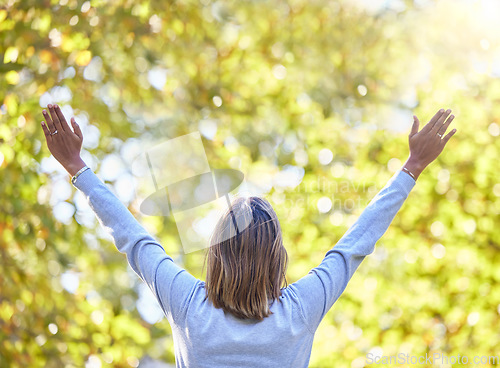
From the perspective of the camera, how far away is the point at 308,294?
0.74m

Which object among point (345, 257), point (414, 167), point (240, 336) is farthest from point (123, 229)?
point (414, 167)

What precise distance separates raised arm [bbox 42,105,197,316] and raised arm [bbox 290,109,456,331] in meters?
0.20

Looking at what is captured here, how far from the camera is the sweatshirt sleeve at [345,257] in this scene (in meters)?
0.75

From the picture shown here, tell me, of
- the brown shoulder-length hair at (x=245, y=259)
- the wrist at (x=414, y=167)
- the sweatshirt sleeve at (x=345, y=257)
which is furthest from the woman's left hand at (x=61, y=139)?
the wrist at (x=414, y=167)

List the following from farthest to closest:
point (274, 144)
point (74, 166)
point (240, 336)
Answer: point (274, 144), point (74, 166), point (240, 336)

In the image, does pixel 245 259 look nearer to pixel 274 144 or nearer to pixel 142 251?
pixel 142 251

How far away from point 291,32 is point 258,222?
68.4 inches

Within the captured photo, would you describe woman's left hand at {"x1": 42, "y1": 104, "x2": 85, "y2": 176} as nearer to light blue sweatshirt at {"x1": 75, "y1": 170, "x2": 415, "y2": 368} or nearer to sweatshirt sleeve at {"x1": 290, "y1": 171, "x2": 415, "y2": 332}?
light blue sweatshirt at {"x1": 75, "y1": 170, "x2": 415, "y2": 368}

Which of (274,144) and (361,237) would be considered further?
(274,144)

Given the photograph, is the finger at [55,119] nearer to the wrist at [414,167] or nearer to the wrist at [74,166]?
the wrist at [74,166]

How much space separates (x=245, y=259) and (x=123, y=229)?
22cm

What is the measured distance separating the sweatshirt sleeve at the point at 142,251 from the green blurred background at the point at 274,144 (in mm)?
1185

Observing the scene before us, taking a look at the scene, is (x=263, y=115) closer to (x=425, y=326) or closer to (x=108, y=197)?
(x=425, y=326)

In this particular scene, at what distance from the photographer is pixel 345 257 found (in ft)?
2.56
